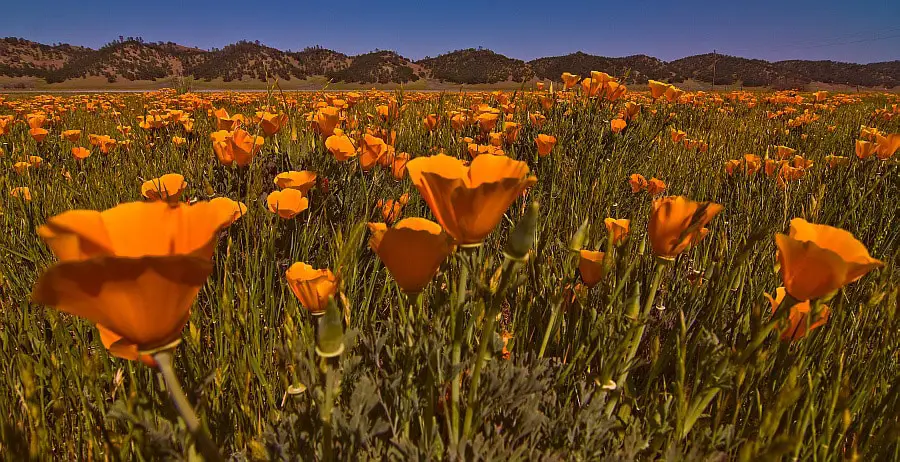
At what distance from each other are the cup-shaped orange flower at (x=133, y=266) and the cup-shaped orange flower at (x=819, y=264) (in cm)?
99

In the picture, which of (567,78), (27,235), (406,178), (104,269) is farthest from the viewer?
(567,78)

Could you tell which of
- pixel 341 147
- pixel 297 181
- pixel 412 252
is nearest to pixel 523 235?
pixel 412 252

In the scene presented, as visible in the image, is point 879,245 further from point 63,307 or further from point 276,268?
point 63,307

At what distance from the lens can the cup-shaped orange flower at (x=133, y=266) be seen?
0.48m

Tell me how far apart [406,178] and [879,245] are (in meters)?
2.58

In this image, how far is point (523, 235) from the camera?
69 cm

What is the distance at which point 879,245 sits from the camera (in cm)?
233

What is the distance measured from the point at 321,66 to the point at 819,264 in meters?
51.8

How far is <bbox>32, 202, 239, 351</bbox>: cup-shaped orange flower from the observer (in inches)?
19.0

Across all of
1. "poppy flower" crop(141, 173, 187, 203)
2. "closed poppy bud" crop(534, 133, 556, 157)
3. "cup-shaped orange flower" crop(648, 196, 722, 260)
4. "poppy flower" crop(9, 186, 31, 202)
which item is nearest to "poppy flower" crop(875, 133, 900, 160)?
"closed poppy bud" crop(534, 133, 556, 157)

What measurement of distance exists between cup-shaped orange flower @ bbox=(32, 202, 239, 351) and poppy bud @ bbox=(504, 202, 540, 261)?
0.43m

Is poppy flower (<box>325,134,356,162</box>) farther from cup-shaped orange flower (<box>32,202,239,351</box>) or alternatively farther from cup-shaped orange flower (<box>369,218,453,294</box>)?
cup-shaped orange flower (<box>32,202,239,351</box>)

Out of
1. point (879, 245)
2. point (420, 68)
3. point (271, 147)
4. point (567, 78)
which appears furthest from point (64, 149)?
point (420, 68)

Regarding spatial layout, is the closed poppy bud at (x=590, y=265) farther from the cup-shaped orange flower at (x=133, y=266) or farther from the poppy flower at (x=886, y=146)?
the poppy flower at (x=886, y=146)
